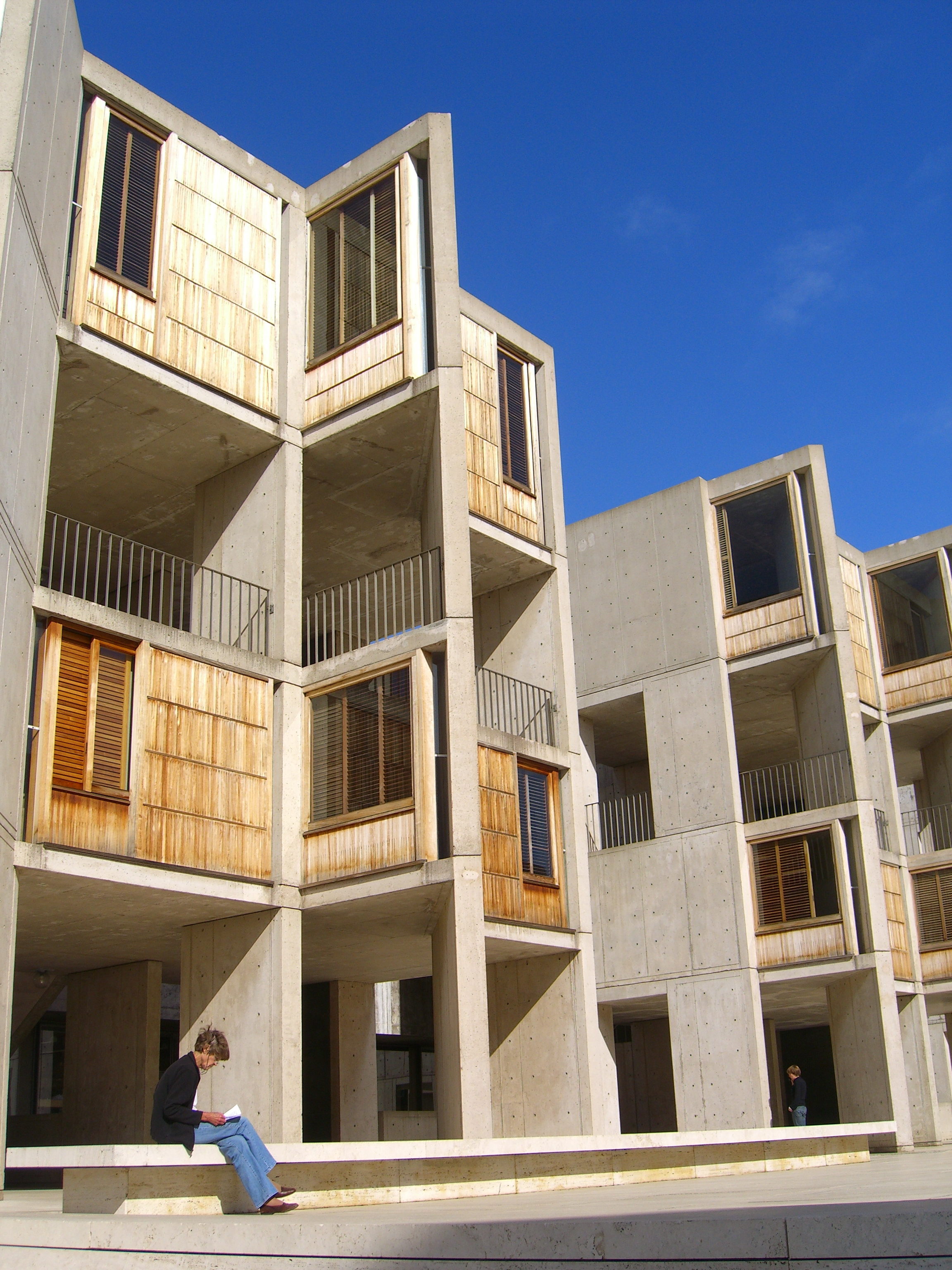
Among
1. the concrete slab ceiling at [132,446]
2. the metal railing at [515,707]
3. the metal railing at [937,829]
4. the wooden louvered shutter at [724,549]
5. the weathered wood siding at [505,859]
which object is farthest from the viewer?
the metal railing at [937,829]

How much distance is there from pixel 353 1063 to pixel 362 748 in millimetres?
8762

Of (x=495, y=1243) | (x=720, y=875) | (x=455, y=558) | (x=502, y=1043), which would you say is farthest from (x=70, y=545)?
(x=495, y=1243)

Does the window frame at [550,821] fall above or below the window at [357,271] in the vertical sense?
below

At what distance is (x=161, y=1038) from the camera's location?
2484cm

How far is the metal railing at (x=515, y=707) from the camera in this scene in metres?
20.1

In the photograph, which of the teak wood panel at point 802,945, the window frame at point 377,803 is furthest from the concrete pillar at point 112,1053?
the teak wood panel at point 802,945

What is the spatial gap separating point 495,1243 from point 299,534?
1303 cm

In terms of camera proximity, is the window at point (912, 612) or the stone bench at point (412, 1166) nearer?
the stone bench at point (412, 1166)

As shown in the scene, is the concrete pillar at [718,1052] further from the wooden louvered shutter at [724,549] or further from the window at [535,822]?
the wooden louvered shutter at [724,549]

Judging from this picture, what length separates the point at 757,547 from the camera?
28.2 metres

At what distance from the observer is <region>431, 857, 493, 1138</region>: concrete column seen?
15133 millimetres

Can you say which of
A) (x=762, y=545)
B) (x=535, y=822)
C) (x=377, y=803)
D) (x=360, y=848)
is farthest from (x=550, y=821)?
(x=762, y=545)

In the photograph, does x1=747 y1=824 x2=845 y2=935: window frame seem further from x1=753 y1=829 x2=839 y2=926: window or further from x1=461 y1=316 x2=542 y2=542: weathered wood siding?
x1=461 y1=316 x2=542 y2=542: weathered wood siding

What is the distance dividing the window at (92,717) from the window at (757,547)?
14936mm
